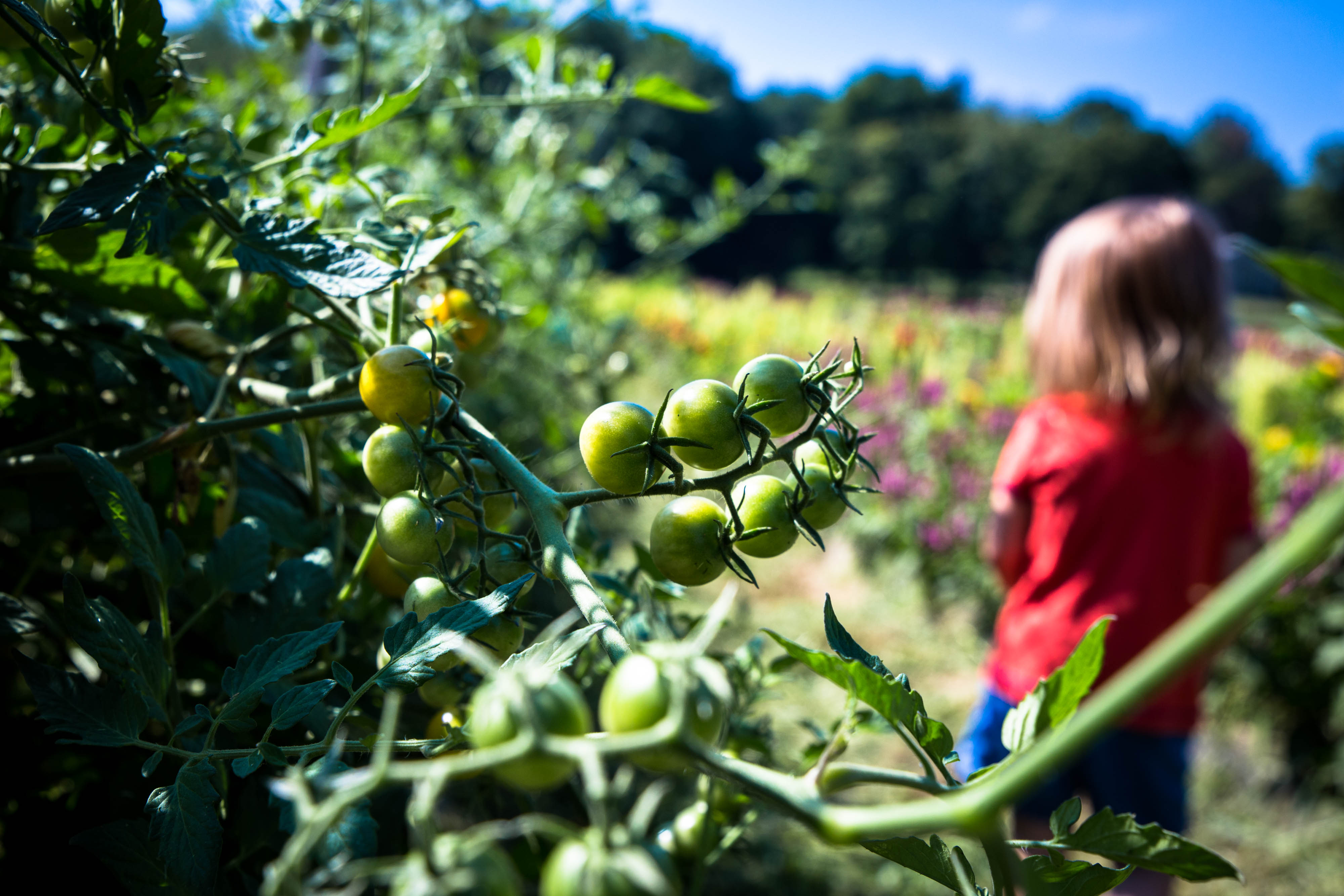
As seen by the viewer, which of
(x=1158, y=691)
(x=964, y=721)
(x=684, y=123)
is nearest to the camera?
(x=1158, y=691)

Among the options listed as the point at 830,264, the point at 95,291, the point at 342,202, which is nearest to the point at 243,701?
the point at 95,291

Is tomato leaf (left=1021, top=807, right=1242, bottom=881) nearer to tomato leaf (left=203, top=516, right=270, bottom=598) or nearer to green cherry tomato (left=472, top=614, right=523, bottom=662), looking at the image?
green cherry tomato (left=472, top=614, right=523, bottom=662)

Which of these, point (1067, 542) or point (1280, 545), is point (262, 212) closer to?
point (1280, 545)

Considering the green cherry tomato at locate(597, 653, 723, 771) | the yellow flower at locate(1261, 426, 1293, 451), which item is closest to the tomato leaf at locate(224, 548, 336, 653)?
the green cherry tomato at locate(597, 653, 723, 771)

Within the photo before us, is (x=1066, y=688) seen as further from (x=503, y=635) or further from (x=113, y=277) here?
(x=113, y=277)

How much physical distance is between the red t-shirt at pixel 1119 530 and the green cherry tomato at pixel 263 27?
161 cm

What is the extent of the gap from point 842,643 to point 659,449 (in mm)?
127

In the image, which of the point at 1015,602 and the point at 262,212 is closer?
the point at 262,212

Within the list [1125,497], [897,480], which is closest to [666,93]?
[1125,497]

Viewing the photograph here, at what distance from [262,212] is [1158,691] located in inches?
20.6

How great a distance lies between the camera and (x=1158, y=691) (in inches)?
7.2

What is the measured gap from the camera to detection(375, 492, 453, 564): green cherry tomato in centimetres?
39

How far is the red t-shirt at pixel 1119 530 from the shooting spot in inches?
68.6

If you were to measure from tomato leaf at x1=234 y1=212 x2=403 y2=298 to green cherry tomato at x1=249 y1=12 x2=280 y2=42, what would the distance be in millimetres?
512
